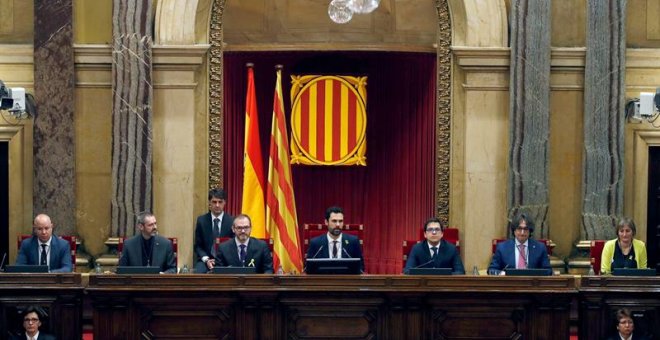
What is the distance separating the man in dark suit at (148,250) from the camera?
1556 cm

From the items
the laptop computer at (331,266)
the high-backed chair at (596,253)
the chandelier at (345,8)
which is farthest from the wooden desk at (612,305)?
the chandelier at (345,8)

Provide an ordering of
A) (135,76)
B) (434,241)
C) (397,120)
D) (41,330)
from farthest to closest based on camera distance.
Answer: (397,120) → (135,76) → (434,241) → (41,330)

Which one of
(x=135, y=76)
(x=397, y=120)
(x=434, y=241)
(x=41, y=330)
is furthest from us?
(x=397, y=120)

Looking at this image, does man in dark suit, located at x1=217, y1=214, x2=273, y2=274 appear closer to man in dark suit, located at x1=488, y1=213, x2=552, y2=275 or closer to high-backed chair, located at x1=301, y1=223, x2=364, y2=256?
high-backed chair, located at x1=301, y1=223, x2=364, y2=256

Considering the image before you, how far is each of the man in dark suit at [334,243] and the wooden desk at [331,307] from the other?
1.17 metres

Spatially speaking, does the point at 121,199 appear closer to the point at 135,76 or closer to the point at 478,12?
the point at 135,76

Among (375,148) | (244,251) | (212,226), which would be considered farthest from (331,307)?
(375,148)

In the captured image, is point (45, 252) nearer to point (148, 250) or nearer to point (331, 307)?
point (148, 250)

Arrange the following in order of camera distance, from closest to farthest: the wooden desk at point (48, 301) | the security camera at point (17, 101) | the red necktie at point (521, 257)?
1. the wooden desk at point (48, 301)
2. the red necktie at point (521, 257)
3. the security camera at point (17, 101)

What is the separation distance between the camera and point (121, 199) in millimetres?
17375

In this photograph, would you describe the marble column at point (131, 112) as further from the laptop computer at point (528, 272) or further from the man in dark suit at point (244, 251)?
the laptop computer at point (528, 272)

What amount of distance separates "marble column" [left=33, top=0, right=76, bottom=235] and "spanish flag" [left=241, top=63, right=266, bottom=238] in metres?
1.63

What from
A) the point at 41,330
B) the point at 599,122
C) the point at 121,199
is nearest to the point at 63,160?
the point at 121,199

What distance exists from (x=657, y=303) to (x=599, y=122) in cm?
315
